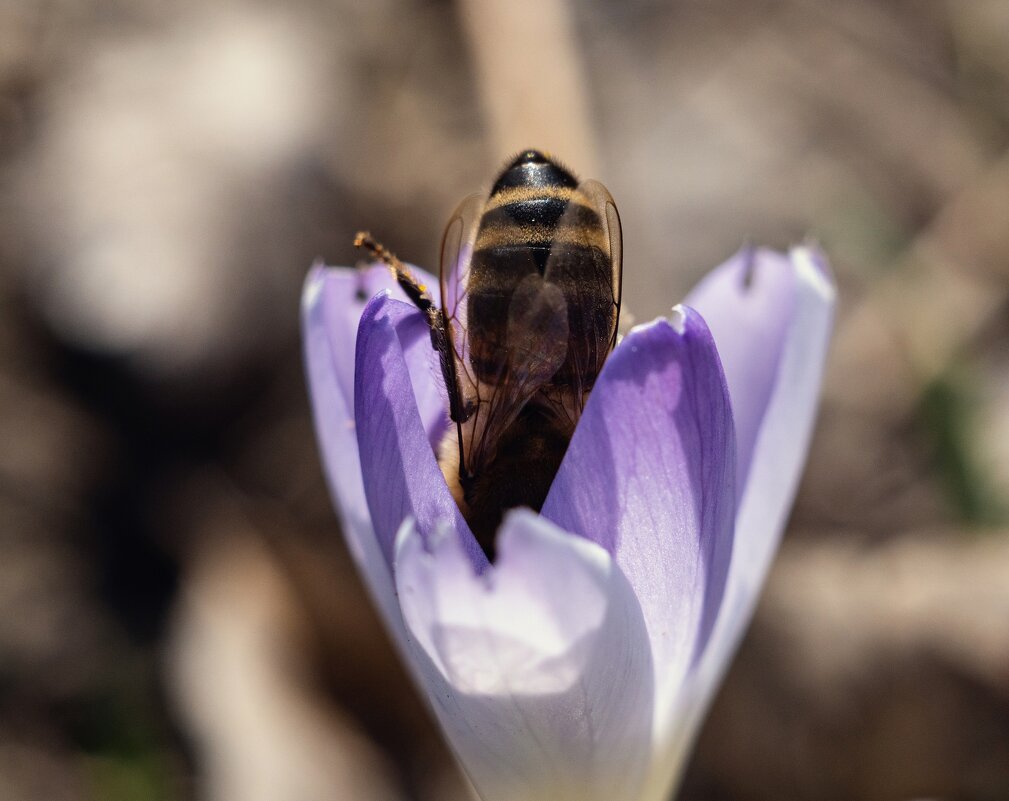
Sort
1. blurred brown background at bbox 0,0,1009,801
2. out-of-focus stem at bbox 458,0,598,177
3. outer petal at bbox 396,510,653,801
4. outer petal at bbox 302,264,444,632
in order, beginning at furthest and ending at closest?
out-of-focus stem at bbox 458,0,598,177, blurred brown background at bbox 0,0,1009,801, outer petal at bbox 302,264,444,632, outer petal at bbox 396,510,653,801

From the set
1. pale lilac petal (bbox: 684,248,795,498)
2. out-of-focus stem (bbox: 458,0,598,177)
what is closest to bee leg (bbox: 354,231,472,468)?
pale lilac petal (bbox: 684,248,795,498)

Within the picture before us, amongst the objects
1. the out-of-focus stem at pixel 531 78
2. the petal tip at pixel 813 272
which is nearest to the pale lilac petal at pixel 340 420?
the petal tip at pixel 813 272

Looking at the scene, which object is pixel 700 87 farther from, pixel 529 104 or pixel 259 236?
pixel 259 236

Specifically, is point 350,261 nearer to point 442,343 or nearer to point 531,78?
point 531,78

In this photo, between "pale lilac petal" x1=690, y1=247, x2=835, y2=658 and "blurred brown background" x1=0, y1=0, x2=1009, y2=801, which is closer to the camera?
"pale lilac petal" x1=690, y1=247, x2=835, y2=658

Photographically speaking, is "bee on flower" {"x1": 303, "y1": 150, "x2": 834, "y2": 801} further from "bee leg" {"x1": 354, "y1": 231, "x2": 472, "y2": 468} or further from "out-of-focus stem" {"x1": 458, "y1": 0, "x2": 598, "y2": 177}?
"out-of-focus stem" {"x1": 458, "y1": 0, "x2": 598, "y2": 177}

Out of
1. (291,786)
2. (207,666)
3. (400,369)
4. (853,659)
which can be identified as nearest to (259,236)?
(207,666)

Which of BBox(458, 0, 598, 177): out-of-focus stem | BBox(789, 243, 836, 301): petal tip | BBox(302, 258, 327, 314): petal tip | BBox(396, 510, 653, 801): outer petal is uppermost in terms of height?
BBox(458, 0, 598, 177): out-of-focus stem
